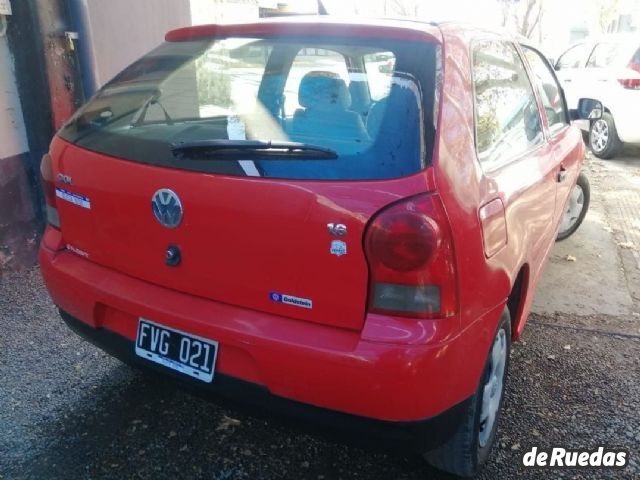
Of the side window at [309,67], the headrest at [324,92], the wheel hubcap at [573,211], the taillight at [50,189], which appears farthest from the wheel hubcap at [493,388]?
the wheel hubcap at [573,211]

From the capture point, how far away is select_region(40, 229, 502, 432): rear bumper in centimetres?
163

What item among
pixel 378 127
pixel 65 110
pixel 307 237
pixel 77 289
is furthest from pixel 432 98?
pixel 65 110

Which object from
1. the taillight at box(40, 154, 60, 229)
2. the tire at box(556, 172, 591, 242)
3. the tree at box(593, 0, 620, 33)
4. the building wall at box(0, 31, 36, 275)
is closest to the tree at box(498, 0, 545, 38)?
the tree at box(593, 0, 620, 33)

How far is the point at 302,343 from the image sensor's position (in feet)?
5.55

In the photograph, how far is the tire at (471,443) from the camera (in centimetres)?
199

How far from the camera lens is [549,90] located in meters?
3.52

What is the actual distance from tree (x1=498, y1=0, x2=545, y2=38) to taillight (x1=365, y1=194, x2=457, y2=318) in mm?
17985

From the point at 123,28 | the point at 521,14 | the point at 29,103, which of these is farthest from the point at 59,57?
the point at 521,14

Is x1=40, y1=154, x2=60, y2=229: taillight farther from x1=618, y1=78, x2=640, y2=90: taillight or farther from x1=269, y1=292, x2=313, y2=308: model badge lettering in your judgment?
x1=618, y1=78, x2=640, y2=90: taillight

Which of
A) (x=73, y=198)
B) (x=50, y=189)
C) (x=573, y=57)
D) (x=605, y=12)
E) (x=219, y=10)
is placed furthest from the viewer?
(x=605, y=12)

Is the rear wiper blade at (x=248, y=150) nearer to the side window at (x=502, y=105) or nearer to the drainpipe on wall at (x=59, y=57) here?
the side window at (x=502, y=105)

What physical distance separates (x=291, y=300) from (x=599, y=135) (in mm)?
7809

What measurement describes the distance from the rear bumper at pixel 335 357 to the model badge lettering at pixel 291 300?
0.18ft

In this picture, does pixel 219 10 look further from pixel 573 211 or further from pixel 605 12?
pixel 605 12
